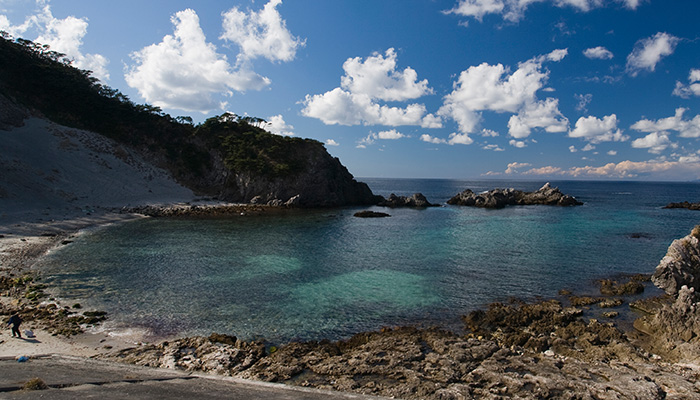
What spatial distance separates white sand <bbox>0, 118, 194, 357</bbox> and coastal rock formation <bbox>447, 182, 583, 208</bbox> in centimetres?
6545

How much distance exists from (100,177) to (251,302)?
2410 inches

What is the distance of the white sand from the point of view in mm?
16078

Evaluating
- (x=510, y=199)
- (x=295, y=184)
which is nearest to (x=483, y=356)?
(x=295, y=184)

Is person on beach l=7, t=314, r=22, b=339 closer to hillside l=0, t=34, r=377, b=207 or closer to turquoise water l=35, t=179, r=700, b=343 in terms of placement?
turquoise water l=35, t=179, r=700, b=343

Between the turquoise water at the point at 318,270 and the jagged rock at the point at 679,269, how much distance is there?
4.56m

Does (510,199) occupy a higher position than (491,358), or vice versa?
(510,199)

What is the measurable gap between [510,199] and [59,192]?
9595 centimetres

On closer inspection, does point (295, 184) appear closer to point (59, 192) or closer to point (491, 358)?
point (59, 192)

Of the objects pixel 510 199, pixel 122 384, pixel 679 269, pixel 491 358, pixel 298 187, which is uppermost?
pixel 298 187

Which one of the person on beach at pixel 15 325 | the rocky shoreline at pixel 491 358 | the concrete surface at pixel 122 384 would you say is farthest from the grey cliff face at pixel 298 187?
the concrete surface at pixel 122 384

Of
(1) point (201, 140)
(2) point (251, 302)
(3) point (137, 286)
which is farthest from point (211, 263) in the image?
(1) point (201, 140)

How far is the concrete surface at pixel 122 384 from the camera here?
9227 mm

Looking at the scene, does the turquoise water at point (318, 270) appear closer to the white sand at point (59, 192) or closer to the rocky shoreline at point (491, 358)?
the rocky shoreline at point (491, 358)

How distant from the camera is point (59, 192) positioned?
54.9 m
